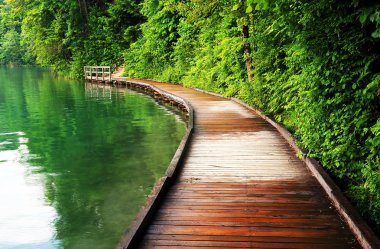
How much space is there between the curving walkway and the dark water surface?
5.01 ft

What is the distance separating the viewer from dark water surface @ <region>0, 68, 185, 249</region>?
6699mm

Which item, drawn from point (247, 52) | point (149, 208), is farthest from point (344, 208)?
point (247, 52)

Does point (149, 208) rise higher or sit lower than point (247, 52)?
lower

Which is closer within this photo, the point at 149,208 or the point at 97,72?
the point at 149,208

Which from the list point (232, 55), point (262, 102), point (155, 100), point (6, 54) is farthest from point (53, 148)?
point (6, 54)

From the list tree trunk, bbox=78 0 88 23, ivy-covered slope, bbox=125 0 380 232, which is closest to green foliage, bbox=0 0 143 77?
tree trunk, bbox=78 0 88 23

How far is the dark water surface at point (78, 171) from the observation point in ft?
22.0

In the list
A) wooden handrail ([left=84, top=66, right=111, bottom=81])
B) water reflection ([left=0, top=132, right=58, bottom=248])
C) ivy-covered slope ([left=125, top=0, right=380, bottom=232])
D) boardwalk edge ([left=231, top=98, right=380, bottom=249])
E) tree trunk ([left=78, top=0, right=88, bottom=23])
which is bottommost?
water reflection ([left=0, top=132, right=58, bottom=248])

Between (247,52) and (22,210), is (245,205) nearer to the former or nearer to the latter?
(22,210)

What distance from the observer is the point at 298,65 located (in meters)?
8.55

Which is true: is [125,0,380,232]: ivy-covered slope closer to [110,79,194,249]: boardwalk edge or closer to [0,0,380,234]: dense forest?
[0,0,380,234]: dense forest

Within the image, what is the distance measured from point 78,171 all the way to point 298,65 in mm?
5586

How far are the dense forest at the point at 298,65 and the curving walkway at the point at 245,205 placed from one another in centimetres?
52

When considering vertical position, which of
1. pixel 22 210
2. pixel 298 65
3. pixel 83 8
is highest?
pixel 83 8
